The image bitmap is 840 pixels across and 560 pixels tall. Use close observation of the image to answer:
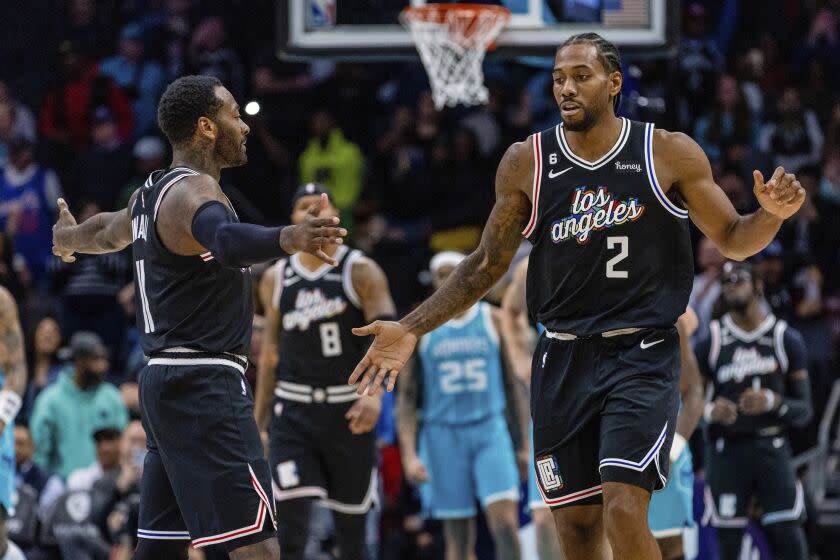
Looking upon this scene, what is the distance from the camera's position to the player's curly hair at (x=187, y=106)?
6074 millimetres

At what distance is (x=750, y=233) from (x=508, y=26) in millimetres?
4860

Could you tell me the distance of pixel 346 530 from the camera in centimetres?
862

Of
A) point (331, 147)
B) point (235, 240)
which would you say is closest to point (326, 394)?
point (235, 240)

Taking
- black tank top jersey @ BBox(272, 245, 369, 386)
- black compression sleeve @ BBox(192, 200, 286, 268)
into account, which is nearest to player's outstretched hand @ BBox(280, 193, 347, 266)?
black compression sleeve @ BBox(192, 200, 286, 268)

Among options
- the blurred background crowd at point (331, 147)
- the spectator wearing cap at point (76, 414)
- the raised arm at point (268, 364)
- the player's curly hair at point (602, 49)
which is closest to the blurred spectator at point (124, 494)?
the blurred background crowd at point (331, 147)

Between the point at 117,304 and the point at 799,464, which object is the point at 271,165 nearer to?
the point at 117,304

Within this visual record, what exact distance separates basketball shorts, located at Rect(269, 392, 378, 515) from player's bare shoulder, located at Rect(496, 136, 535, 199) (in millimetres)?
3017

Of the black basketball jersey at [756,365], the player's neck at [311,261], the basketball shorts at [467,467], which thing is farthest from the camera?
the black basketball jersey at [756,365]

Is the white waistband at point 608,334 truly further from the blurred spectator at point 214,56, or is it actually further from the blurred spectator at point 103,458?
the blurred spectator at point 214,56

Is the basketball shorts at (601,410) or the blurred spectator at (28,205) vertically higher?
the blurred spectator at (28,205)

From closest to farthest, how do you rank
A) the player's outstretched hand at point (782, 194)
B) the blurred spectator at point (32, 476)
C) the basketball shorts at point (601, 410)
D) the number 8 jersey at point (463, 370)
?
the player's outstretched hand at point (782, 194) < the basketball shorts at point (601, 410) < the number 8 jersey at point (463, 370) < the blurred spectator at point (32, 476)

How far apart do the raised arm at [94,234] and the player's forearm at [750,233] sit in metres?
2.68

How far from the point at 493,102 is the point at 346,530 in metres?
7.51

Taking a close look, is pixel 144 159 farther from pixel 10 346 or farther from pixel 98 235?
pixel 98 235
